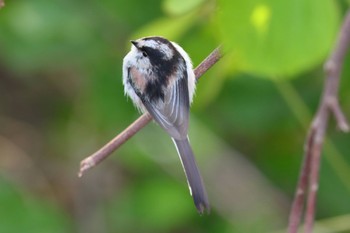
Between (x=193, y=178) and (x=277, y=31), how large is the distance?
343 millimetres

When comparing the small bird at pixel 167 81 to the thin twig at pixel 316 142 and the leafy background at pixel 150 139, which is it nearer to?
the thin twig at pixel 316 142

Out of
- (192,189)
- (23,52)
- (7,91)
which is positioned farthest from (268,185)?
(192,189)

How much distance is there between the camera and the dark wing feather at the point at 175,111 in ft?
4.31

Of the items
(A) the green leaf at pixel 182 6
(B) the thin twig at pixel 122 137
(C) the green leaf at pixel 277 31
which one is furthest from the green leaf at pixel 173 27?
(B) the thin twig at pixel 122 137

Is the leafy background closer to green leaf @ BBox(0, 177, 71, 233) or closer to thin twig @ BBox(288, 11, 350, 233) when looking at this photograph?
green leaf @ BBox(0, 177, 71, 233)

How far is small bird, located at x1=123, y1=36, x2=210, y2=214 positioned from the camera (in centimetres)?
130

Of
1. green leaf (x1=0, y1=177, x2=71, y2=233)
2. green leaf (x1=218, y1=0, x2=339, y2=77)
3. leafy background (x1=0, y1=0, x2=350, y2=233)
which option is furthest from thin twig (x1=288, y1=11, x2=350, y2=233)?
green leaf (x1=0, y1=177, x2=71, y2=233)

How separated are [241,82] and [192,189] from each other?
148 centimetres

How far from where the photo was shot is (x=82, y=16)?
277cm

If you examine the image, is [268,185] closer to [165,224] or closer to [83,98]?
[165,224]

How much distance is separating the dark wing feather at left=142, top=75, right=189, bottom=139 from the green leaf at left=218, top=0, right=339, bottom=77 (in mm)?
149

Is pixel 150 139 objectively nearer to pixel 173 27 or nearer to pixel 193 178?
pixel 173 27

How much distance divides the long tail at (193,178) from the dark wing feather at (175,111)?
0.07ft

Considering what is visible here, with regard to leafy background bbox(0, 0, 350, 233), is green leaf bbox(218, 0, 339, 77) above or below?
above
